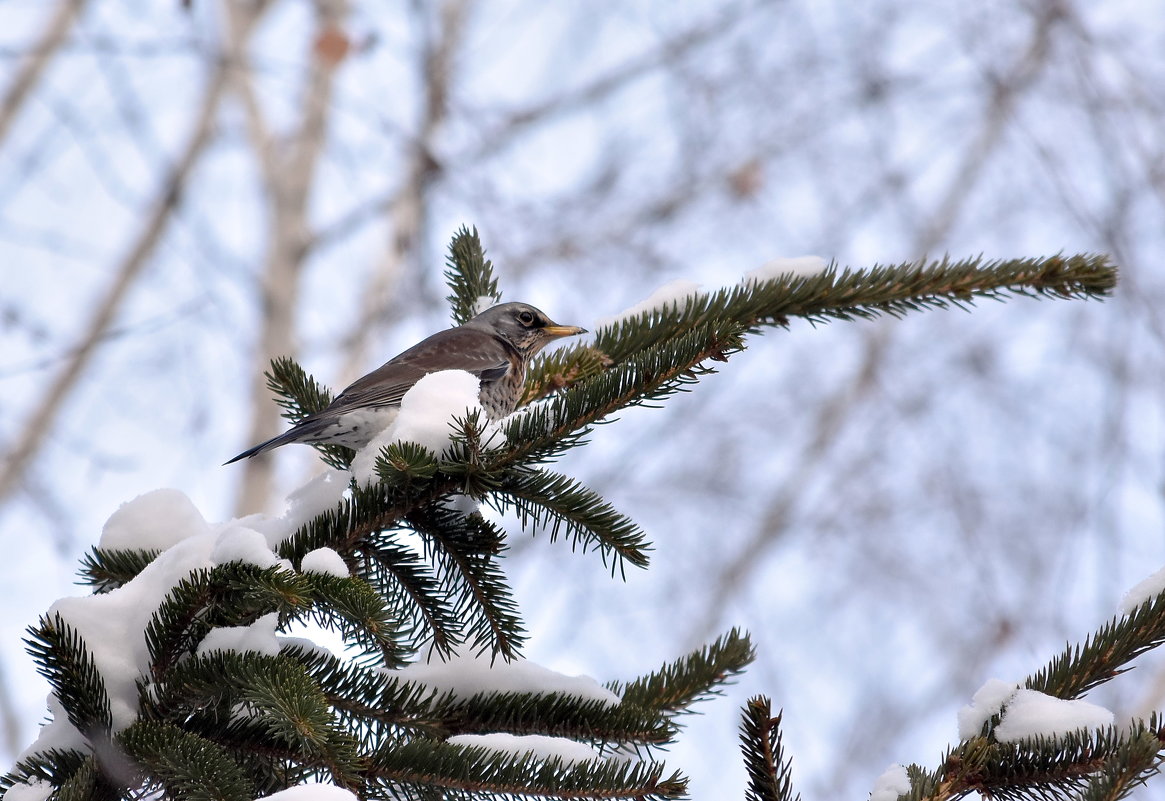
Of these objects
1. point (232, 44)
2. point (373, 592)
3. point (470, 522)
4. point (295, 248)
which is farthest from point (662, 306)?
point (232, 44)

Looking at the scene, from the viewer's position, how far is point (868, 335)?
34.3 feet

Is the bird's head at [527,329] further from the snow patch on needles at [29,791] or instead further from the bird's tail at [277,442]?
the snow patch on needles at [29,791]

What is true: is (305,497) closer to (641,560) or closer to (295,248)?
(641,560)

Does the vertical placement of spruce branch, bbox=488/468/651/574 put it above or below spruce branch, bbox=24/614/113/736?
above

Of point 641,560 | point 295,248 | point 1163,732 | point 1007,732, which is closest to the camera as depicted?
point 1163,732

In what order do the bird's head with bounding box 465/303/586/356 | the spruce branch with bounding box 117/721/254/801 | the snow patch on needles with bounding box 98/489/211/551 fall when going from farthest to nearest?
the bird's head with bounding box 465/303/586/356, the snow patch on needles with bounding box 98/489/211/551, the spruce branch with bounding box 117/721/254/801

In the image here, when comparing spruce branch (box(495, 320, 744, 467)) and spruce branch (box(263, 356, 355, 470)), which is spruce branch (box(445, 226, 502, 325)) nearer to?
spruce branch (box(263, 356, 355, 470))

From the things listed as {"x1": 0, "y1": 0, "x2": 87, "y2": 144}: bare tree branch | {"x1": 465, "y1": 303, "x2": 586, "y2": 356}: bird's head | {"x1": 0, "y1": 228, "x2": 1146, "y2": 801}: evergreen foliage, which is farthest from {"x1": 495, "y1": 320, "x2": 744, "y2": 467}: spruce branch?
{"x1": 0, "y1": 0, "x2": 87, "y2": 144}: bare tree branch

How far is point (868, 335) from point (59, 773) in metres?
9.66

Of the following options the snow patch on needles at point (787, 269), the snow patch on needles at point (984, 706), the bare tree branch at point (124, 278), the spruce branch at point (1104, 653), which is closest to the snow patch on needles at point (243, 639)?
the snow patch on needles at point (984, 706)

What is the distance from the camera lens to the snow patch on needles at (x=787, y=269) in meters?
2.38

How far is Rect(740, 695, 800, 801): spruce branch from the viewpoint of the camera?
1398mm

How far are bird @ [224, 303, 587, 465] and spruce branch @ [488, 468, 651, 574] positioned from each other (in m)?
0.71

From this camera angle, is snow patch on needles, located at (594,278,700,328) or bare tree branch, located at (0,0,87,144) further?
bare tree branch, located at (0,0,87,144)
